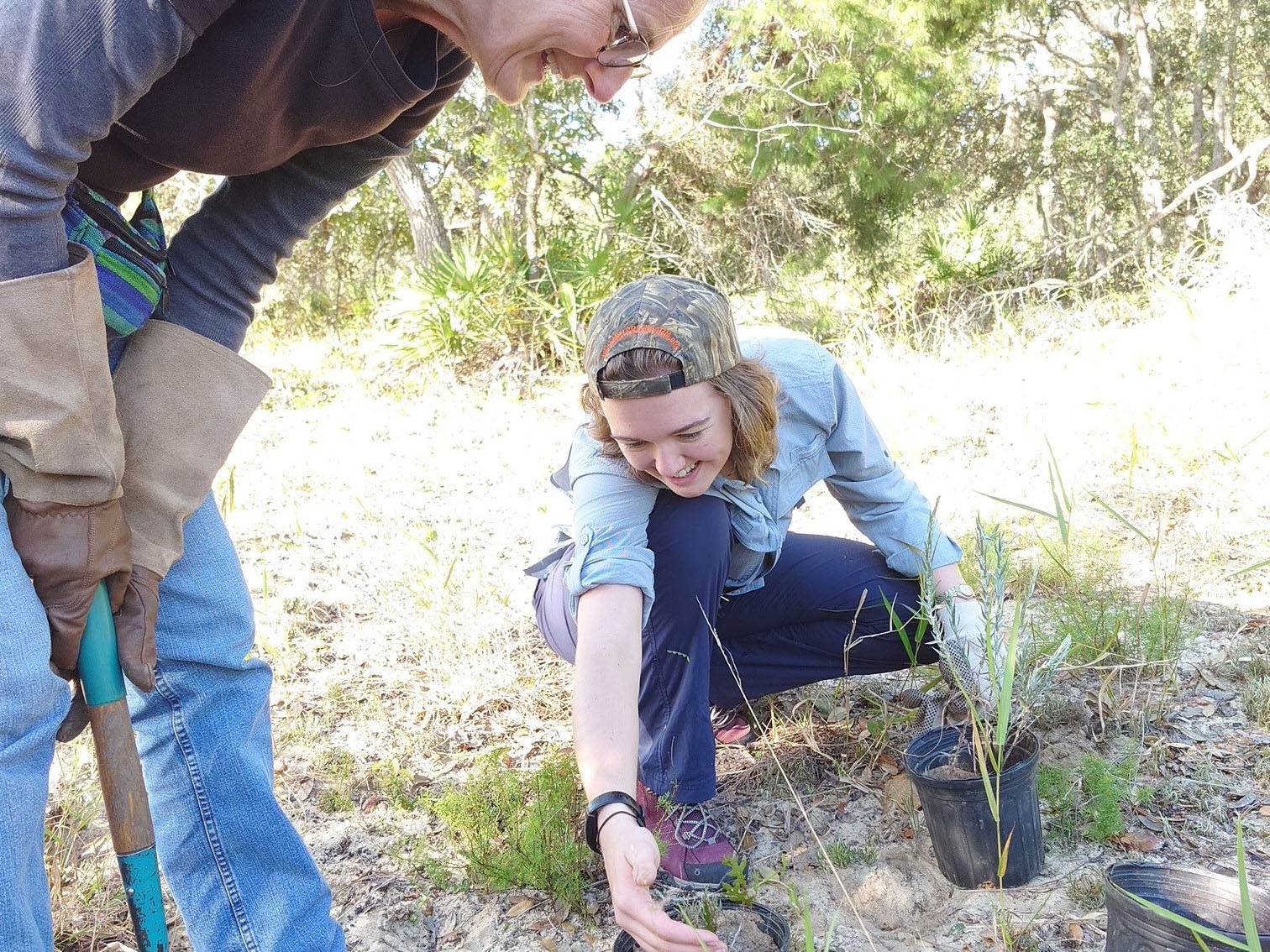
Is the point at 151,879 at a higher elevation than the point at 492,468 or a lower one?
lower

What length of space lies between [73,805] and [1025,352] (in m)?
5.67

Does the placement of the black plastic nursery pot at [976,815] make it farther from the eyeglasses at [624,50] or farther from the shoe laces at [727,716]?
the eyeglasses at [624,50]

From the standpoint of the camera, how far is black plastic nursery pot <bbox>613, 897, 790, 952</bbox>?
1.86 metres

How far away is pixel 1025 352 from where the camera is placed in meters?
6.30

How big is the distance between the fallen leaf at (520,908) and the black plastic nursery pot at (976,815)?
88 cm

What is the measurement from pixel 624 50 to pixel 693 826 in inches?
64.5

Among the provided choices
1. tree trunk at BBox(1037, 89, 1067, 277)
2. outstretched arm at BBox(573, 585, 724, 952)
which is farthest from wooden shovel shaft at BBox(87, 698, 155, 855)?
tree trunk at BBox(1037, 89, 1067, 277)

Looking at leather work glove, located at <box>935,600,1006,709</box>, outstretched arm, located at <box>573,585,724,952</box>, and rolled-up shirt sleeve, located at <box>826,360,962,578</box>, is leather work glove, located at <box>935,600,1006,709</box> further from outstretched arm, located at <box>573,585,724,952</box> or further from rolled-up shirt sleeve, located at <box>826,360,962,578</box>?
Answer: outstretched arm, located at <box>573,585,724,952</box>

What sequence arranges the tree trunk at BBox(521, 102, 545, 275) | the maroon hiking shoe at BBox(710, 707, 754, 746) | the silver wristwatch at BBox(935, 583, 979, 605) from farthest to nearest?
the tree trunk at BBox(521, 102, 545, 275) < the maroon hiking shoe at BBox(710, 707, 754, 746) < the silver wristwatch at BBox(935, 583, 979, 605)

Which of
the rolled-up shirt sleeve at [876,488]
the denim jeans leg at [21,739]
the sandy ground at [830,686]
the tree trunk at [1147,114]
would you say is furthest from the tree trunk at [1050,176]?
the denim jeans leg at [21,739]

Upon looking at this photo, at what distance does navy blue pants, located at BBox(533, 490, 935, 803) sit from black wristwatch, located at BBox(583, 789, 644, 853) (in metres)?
0.48

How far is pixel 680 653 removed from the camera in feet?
7.36

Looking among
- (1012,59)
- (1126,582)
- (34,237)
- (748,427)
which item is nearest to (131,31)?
(34,237)

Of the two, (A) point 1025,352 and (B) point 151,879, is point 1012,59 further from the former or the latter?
(B) point 151,879
